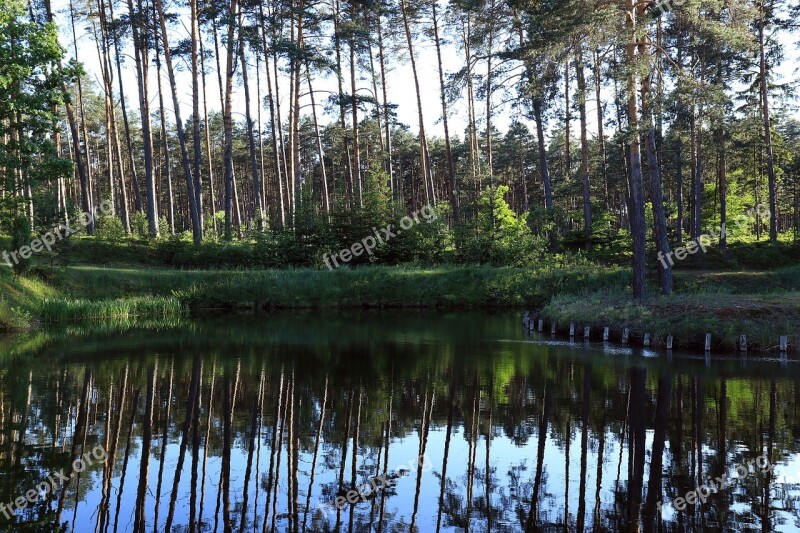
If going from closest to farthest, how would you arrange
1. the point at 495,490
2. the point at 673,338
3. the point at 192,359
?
the point at 495,490 → the point at 192,359 → the point at 673,338

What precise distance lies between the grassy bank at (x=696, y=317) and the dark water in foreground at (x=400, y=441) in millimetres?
1808

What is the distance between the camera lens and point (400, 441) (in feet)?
28.4

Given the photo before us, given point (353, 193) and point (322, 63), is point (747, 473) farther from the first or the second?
point (353, 193)

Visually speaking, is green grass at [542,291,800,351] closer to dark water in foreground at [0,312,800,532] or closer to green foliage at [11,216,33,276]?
dark water in foreground at [0,312,800,532]

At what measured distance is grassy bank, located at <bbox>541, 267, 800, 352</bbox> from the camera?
1609 cm

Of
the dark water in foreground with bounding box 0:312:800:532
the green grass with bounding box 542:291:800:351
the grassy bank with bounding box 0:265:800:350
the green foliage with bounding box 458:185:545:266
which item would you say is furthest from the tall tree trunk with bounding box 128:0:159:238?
the green grass with bounding box 542:291:800:351

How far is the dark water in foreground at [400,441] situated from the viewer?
6250 mm

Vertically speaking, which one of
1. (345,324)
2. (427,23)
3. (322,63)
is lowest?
(345,324)

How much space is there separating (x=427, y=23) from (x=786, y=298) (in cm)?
2482

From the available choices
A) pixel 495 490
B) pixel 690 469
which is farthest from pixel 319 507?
pixel 690 469

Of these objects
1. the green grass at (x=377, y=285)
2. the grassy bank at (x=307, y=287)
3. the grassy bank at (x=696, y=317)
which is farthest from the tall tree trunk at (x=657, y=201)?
the green grass at (x=377, y=285)

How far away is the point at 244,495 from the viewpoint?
670 cm

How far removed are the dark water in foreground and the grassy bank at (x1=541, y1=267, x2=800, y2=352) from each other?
1808mm

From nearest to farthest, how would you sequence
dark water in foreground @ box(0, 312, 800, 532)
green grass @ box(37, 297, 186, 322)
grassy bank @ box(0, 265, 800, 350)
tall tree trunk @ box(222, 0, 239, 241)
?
dark water in foreground @ box(0, 312, 800, 532), grassy bank @ box(0, 265, 800, 350), green grass @ box(37, 297, 186, 322), tall tree trunk @ box(222, 0, 239, 241)
